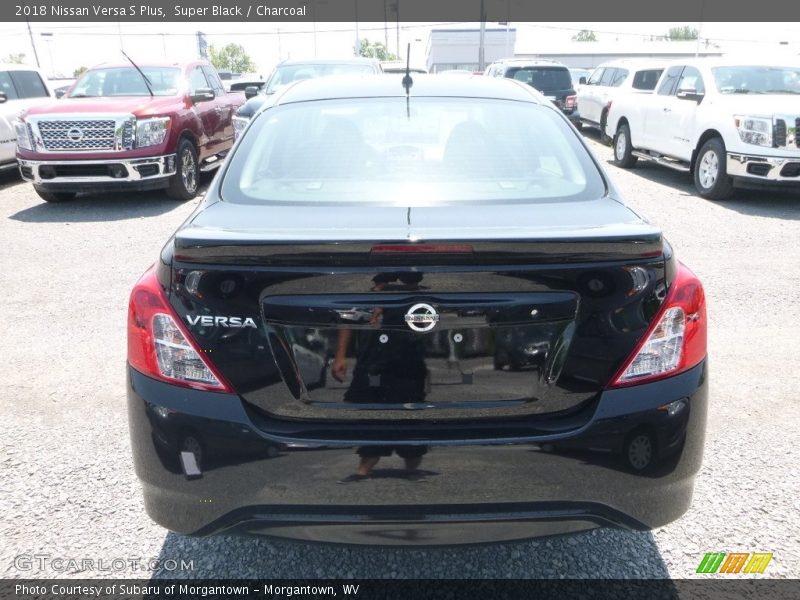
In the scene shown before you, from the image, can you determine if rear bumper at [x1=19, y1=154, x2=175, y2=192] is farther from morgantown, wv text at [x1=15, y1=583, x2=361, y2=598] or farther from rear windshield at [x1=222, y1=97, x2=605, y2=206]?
morgantown, wv text at [x1=15, y1=583, x2=361, y2=598]

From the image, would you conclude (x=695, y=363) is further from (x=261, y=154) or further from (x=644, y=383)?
(x=261, y=154)

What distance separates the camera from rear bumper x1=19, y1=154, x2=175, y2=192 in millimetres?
8898

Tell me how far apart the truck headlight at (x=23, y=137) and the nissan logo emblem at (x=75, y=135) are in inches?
22.7

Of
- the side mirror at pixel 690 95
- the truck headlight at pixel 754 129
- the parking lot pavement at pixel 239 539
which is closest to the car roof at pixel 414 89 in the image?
the parking lot pavement at pixel 239 539

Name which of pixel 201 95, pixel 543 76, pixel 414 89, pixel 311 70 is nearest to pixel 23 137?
pixel 201 95

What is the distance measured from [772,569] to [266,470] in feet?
6.18

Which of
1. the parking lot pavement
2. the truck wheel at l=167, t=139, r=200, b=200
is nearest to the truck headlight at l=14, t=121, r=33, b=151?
the truck wheel at l=167, t=139, r=200, b=200

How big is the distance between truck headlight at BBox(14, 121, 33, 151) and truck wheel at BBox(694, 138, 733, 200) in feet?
29.8

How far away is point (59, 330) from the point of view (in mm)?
4965

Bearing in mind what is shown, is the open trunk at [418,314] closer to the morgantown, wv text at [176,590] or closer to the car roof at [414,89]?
the morgantown, wv text at [176,590]

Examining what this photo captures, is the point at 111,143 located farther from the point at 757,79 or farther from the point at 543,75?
the point at 543,75

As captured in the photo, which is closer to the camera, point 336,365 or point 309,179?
point 336,365

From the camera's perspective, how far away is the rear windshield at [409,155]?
2.51 meters

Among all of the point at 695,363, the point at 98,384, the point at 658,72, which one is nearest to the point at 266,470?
the point at 695,363
